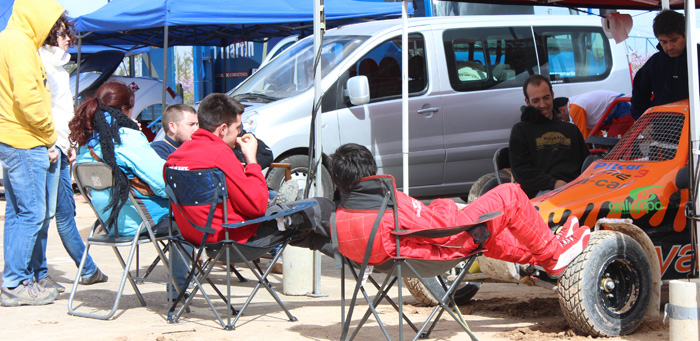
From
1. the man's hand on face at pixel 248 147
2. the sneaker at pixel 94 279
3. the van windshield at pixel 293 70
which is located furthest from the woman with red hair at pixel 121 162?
the van windshield at pixel 293 70

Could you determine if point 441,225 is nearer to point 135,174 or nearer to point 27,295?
point 135,174

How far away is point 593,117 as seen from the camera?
27.0 ft

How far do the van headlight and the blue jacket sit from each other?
8.93 ft

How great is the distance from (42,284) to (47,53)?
159 centimetres

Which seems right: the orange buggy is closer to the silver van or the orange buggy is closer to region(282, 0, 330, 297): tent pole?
region(282, 0, 330, 297): tent pole

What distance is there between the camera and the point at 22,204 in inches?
212

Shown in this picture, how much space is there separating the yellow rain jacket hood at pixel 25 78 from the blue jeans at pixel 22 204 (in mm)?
86

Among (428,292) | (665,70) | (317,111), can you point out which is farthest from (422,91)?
(428,292)

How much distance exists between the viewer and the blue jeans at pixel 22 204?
5.32 metres

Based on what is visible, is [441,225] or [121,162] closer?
[441,225]

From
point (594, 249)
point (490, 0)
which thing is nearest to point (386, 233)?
point (594, 249)

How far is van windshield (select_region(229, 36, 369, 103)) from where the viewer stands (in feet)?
28.2

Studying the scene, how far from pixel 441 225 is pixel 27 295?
2.95 m

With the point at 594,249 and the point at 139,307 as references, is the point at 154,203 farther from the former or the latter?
the point at 594,249
